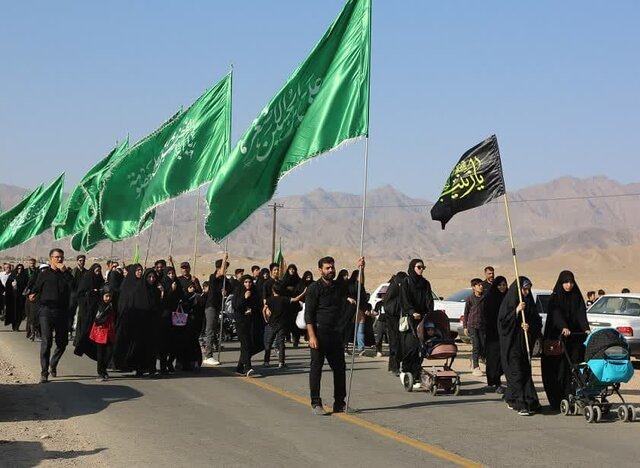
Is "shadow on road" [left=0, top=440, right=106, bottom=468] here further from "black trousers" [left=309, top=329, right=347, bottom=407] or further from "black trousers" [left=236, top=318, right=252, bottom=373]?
"black trousers" [left=236, top=318, right=252, bottom=373]

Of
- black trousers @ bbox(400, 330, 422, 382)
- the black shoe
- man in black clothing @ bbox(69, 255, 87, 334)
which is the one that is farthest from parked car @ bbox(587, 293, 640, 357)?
man in black clothing @ bbox(69, 255, 87, 334)

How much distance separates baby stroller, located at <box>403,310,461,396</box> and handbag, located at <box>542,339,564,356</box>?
192 cm

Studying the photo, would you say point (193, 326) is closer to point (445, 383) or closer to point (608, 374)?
point (445, 383)

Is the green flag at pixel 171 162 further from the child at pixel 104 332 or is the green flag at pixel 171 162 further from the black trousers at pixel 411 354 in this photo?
the black trousers at pixel 411 354

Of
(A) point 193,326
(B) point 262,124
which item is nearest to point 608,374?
(B) point 262,124

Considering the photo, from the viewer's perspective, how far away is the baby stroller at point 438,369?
14.1 m

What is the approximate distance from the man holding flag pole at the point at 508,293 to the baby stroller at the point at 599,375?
52 centimetres

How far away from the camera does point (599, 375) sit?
11477 mm

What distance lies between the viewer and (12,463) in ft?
28.1

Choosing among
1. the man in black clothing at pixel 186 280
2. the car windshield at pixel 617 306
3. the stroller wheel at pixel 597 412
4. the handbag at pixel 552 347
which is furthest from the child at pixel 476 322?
the stroller wheel at pixel 597 412

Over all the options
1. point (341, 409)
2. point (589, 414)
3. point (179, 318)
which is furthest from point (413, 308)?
point (179, 318)

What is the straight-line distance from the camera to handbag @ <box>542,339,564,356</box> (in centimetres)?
1236

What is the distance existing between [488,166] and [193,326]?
20.4 ft

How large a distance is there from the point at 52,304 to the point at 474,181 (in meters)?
6.36
